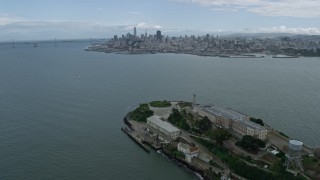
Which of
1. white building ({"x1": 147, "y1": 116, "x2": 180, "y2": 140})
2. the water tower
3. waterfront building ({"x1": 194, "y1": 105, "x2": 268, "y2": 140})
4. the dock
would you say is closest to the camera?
the water tower

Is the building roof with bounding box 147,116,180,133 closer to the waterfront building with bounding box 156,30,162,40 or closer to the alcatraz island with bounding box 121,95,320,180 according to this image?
the alcatraz island with bounding box 121,95,320,180

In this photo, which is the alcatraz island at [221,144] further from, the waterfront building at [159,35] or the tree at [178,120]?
the waterfront building at [159,35]

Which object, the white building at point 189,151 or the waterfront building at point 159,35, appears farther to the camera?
the waterfront building at point 159,35

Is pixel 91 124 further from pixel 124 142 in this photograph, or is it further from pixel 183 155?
pixel 183 155

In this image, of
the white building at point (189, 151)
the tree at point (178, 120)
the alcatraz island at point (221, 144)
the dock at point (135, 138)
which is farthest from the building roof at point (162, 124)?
the white building at point (189, 151)

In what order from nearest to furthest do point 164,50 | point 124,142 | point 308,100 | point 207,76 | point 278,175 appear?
point 278,175
point 124,142
point 308,100
point 207,76
point 164,50

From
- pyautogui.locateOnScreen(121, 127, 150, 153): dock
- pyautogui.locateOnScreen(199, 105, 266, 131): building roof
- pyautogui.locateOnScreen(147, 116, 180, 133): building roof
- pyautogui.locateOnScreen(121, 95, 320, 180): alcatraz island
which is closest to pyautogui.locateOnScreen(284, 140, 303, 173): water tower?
Answer: pyautogui.locateOnScreen(121, 95, 320, 180): alcatraz island

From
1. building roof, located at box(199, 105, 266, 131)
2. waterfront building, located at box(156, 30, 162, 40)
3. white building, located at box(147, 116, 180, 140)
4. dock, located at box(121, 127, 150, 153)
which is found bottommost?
dock, located at box(121, 127, 150, 153)

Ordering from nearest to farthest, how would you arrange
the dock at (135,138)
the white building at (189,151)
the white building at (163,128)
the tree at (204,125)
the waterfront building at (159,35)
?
1. the white building at (189,151)
2. the dock at (135,138)
3. the white building at (163,128)
4. the tree at (204,125)
5. the waterfront building at (159,35)

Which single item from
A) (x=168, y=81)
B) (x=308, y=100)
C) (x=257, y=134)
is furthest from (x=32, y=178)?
(x=168, y=81)
